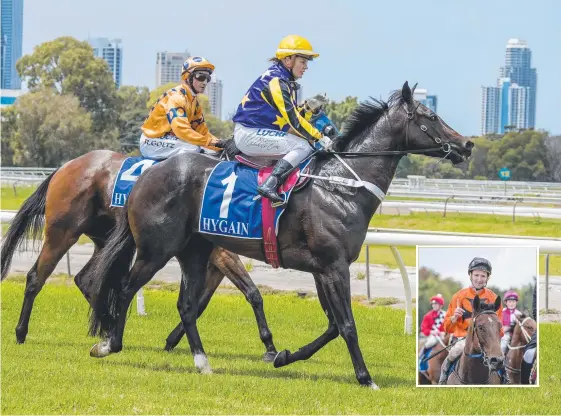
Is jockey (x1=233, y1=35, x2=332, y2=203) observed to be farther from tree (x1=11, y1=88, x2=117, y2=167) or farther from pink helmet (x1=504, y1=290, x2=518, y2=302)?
tree (x1=11, y1=88, x2=117, y2=167)

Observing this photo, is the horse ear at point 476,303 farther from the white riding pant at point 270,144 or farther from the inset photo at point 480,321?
the white riding pant at point 270,144

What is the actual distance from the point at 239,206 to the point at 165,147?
1.55 metres

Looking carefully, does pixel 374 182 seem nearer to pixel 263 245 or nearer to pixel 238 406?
pixel 263 245

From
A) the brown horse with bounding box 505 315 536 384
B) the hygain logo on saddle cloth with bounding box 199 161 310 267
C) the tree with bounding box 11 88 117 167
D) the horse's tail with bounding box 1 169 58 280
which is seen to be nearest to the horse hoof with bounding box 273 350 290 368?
the hygain logo on saddle cloth with bounding box 199 161 310 267

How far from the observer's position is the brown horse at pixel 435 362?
6.28 m

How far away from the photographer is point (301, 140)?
7.15 meters

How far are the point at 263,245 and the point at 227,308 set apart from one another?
3.52 meters

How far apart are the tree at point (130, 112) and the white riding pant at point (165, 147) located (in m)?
42.3

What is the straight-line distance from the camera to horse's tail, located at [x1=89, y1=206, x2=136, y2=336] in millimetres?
7547

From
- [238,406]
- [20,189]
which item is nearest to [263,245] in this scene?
[238,406]

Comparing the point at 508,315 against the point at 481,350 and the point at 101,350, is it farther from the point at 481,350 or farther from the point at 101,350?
the point at 101,350

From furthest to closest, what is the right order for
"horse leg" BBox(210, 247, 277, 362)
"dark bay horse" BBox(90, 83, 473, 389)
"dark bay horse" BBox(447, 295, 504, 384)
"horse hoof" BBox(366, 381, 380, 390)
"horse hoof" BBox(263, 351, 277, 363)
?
"horse leg" BBox(210, 247, 277, 362)
"horse hoof" BBox(263, 351, 277, 363)
"dark bay horse" BBox(90, 83, 473, 389)
"horse hoof" BBox(366, 381, 380, 390)
"dark bay horse" BBox(447, 295, 504, 384)

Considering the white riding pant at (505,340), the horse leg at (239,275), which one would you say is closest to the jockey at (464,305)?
the white riding pant at (505,340)

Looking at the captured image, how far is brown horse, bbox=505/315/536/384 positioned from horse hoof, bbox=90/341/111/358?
2775 millimetres
